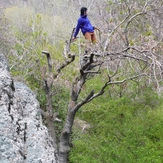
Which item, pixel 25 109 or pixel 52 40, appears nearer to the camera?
pixel 25 109

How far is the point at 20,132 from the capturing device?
4320 mm

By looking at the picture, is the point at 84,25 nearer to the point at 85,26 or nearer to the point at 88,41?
the point at 85,26

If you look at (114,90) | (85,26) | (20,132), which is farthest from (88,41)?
(20,132)

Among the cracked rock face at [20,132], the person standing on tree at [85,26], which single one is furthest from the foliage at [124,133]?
the cracked rock face at [20,132]

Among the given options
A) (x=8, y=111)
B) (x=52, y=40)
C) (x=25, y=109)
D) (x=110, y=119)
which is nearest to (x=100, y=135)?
(x=110, y=119)

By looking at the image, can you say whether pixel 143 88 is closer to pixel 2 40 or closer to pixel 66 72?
pixel 66 72

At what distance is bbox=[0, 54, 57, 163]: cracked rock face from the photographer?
3783 mm

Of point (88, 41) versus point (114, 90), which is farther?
point (114, 90)

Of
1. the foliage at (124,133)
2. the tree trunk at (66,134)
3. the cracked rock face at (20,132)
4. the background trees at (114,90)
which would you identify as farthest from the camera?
the tree trunk at (66,134)

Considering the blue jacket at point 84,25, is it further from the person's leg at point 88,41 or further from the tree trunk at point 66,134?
the tree trunk at point 66,134

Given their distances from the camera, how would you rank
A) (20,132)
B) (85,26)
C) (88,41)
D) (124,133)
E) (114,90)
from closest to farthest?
(20,132), (88,41), (85,26), (124,133), (114,90)

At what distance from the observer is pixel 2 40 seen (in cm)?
1641

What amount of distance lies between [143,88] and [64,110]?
12.4ft

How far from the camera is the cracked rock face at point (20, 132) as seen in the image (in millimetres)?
3783
